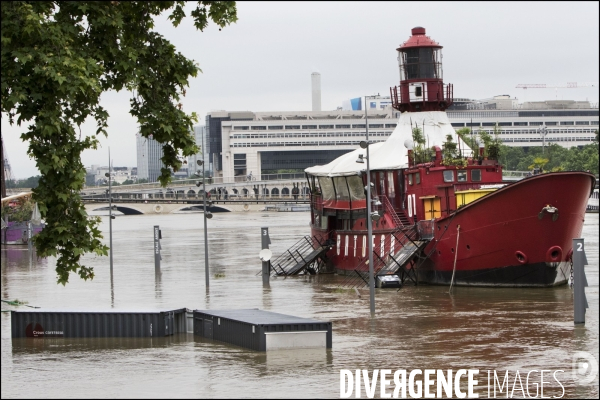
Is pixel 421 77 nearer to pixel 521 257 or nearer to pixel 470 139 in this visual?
pixel 470 139

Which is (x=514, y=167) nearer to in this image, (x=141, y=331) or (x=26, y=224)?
(x=26, y=224)

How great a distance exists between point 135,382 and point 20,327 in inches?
380

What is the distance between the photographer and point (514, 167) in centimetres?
19612

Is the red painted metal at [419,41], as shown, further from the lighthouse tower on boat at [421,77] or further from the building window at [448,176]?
the building window at [448,176]

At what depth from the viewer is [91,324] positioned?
117ft

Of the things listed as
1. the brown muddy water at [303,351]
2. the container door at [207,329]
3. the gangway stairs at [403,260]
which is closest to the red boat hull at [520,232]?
the brown muddy water at [303,351]

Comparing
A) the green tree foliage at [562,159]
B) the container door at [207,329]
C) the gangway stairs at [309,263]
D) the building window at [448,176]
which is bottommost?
the container door at [207,329]

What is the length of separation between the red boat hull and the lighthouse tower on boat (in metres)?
11.6

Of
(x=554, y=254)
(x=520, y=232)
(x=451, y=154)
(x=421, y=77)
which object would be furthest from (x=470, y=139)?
(x=554, y=254)

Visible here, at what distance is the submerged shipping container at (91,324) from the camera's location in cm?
3559

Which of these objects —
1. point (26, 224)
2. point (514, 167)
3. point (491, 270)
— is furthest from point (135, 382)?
point (514, 167)

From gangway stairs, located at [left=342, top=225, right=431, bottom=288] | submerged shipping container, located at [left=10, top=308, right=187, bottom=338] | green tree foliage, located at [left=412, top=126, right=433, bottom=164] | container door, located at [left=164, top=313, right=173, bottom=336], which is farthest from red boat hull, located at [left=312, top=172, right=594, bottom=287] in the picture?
submerged shipping container, located at [left=10, top=308, right=187, bottom=338]

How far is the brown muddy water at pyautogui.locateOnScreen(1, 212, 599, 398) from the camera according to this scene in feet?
90.3

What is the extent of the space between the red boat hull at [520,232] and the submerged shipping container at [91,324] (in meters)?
18.0
